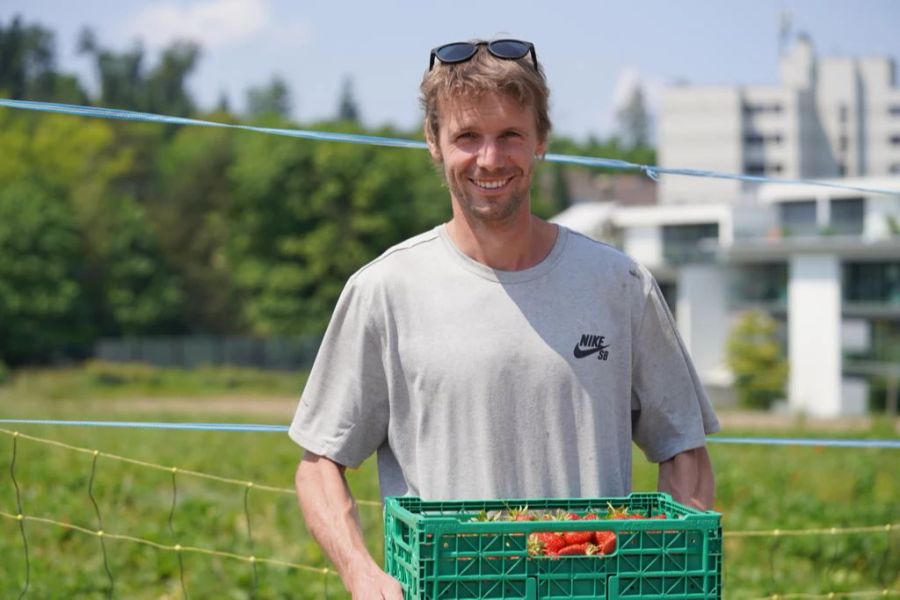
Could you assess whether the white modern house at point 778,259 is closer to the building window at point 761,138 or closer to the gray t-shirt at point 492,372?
the building window at point 761,138

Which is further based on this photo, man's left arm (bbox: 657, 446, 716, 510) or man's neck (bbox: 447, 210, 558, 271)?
man's left arm (bbox: 657, 446, 716, 510)

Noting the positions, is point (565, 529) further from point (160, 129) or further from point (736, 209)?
point (160, 129)

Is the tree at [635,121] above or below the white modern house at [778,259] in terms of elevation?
above

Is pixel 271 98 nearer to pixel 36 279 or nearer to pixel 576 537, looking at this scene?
pixel 36 279

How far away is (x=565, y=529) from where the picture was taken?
246 centimetres

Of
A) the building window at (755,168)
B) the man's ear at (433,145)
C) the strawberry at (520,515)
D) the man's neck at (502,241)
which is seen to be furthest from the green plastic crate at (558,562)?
the building window at (755,168)

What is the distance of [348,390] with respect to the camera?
2.96m

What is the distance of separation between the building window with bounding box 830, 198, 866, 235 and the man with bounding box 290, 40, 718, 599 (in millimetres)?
47208

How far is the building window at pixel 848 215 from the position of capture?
1939 inches

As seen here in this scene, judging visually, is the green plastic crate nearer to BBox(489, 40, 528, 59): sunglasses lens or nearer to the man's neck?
the man's neck

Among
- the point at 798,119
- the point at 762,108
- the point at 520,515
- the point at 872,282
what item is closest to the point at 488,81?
the point at 520,515

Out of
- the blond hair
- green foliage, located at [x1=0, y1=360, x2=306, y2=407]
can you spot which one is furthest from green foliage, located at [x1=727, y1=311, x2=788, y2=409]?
the blond hair

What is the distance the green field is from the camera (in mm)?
8211

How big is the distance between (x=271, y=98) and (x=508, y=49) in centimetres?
11905
